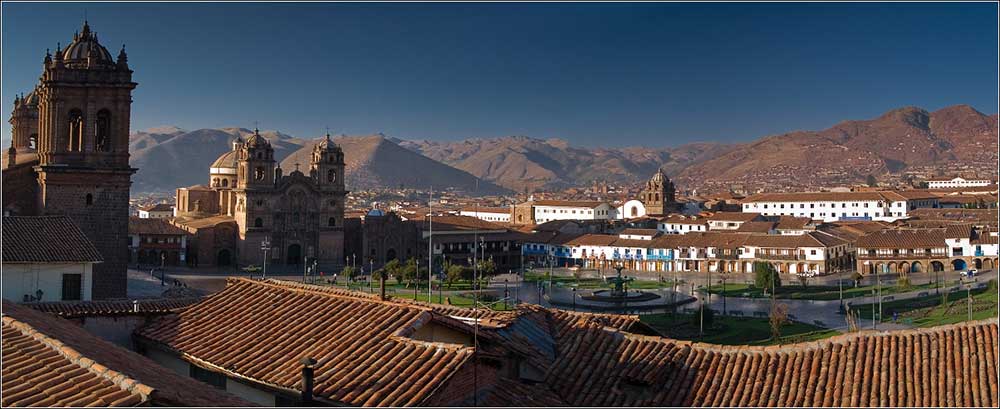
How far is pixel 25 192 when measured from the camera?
23.5 metres

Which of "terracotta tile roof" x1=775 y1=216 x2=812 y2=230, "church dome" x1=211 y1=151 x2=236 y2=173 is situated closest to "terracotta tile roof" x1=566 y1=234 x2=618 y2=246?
"terracotta tile roof" x1=775 y1=216 x2=812 y2=230

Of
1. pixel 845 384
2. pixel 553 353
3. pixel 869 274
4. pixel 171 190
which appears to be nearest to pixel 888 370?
pixel 845 384

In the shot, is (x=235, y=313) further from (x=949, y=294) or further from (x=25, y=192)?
(x=949, y=294)

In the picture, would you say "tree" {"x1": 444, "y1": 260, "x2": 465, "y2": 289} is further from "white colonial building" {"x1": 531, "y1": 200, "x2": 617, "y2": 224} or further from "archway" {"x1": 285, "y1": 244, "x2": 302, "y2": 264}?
"white colonial building" {"x1": 531, "y1": 200, "x2": 617, "y2": 224}

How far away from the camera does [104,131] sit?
23594 millimetres

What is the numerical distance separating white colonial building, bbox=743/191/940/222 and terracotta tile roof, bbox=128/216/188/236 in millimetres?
50941

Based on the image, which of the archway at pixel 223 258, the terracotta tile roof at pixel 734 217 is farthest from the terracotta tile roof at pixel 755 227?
the archway at pixel 223 258

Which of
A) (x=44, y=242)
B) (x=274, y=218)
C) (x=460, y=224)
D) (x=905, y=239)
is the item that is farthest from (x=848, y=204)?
(x=44, y=242)

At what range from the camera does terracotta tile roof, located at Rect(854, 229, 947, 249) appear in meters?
48.2

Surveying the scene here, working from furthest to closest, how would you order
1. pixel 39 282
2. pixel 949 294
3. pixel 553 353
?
pixel 949 294
pixel 39 282
pixel 553 353

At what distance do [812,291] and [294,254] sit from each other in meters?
29.6

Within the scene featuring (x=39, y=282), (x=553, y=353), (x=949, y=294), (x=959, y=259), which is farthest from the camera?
(x=959, y=259)

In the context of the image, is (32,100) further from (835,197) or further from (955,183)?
(955,183)

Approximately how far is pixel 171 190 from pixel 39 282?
19292cm
